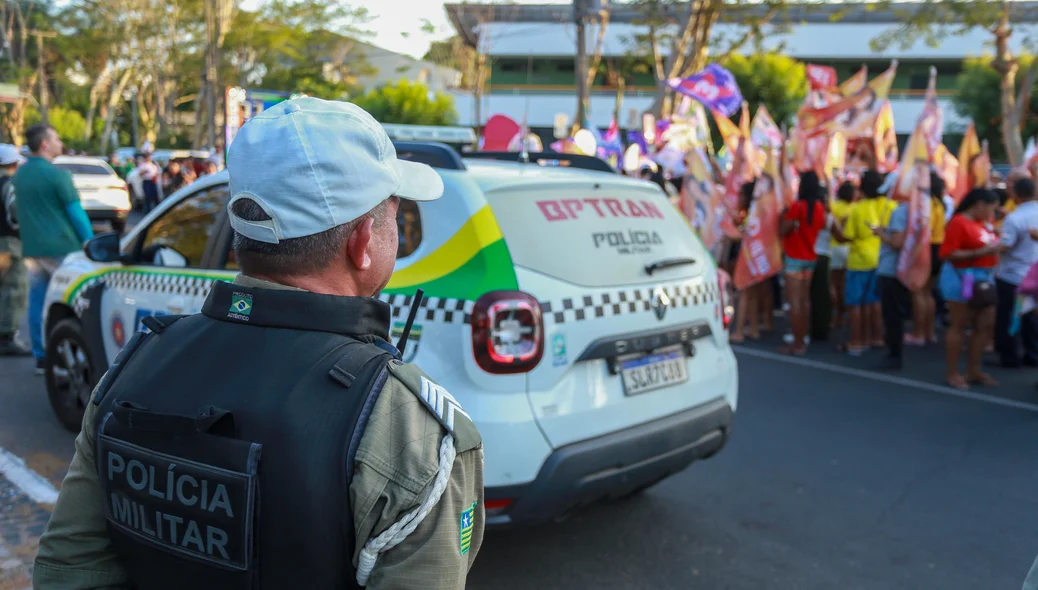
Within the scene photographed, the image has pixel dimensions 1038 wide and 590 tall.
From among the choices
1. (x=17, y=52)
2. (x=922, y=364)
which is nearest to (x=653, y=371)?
(x=922, y=364)

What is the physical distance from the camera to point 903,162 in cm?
898

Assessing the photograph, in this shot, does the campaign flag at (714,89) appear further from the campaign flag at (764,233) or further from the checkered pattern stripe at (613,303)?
the checkered pattern stripe at (613,303)

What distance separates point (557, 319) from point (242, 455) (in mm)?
2117

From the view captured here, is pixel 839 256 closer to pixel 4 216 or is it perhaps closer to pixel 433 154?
pixel 433 154

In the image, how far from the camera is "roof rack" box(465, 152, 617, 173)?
14.6ft

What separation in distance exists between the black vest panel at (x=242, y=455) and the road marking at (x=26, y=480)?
3.26 metres

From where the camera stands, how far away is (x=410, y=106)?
147 ft

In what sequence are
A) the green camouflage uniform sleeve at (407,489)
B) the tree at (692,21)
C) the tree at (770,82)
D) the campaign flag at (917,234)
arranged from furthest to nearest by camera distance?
1. the tree at (770,82)
2. the tree at (692,21)
3. the campaign flag at (917,234)
4. the green camouflage uniform sleeve at (407,489)

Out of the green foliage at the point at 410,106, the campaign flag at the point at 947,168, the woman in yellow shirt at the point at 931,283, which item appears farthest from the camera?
the green foliage at the point at 410,106

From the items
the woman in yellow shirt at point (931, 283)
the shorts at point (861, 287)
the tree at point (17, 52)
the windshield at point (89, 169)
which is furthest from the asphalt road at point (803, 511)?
the tree at point (17, 52)

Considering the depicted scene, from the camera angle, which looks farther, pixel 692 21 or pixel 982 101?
pixel 982 101

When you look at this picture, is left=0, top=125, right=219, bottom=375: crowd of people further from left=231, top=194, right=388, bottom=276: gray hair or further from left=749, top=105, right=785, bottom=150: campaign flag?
left=749, top=105, right=785, bottom=150: campaign flag

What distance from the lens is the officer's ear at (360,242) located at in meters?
1.35

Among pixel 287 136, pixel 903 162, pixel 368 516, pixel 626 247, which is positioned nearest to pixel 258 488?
pixel 368 516
